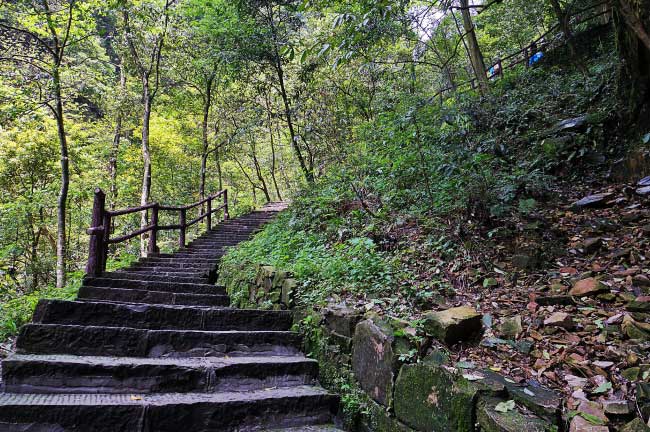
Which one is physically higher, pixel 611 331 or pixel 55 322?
pixel 55 322

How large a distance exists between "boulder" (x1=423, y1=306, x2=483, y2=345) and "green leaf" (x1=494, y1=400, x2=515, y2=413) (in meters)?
0.61

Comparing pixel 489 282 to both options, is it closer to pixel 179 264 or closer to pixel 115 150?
pixel 179 264

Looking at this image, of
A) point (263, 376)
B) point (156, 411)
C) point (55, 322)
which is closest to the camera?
point (156, 411)

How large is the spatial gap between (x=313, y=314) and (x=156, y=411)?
4.83 ft

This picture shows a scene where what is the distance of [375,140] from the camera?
6.77 meters

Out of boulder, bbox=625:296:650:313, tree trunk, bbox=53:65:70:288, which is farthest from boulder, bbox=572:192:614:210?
tree trunk, bbox=53:65:70:288

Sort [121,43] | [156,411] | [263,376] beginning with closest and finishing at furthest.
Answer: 1. [156,411]
2. [263,376]
3. [121,43]

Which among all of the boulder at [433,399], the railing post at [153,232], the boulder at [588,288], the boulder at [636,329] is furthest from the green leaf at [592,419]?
the railing post at [153,232]

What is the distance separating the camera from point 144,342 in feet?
10.2

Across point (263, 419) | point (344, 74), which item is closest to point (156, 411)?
point (263, 419)

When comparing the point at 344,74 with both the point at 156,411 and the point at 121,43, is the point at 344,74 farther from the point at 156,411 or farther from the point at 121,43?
the point at 156,411

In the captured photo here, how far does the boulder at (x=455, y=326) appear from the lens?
7.64 feet

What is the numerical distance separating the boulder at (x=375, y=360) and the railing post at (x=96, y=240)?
3.91 m

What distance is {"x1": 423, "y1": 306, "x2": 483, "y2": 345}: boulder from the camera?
2.33 meters
